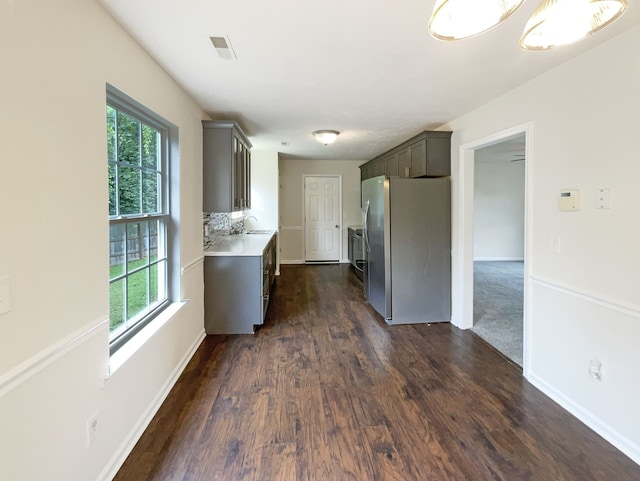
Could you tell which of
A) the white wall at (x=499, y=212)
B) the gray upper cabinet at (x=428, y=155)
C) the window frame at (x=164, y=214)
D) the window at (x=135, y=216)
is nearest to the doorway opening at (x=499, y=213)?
the white wall at (x=499, y=212)

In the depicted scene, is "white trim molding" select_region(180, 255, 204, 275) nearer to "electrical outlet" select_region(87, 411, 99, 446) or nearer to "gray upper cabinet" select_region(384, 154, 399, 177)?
"electrical outlet" select_region(87, 411, 99, 446)

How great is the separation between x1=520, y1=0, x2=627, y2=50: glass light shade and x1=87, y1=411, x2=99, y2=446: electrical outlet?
7.91ft

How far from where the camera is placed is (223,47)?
205 centimetres

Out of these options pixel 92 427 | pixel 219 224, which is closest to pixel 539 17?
pixel 92 427

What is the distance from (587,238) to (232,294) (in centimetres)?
306

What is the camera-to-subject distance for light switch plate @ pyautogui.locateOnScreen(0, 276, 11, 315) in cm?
106

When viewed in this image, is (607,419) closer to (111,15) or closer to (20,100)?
(20,100)

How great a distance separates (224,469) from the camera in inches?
68.3

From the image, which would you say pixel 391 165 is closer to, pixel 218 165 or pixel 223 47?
pixel 218 165

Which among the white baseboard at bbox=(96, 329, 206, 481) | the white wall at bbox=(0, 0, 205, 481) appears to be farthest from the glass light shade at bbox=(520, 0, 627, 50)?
the white baseboard at bbox=(96, 329, 206, 481)

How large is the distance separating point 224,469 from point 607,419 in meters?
2.21

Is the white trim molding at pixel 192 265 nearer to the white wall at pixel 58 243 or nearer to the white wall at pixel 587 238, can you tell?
the white wall at pixel 58 243

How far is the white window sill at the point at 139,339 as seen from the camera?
1.79 m

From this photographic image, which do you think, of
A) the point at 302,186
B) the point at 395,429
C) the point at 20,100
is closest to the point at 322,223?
the point at 302,186
